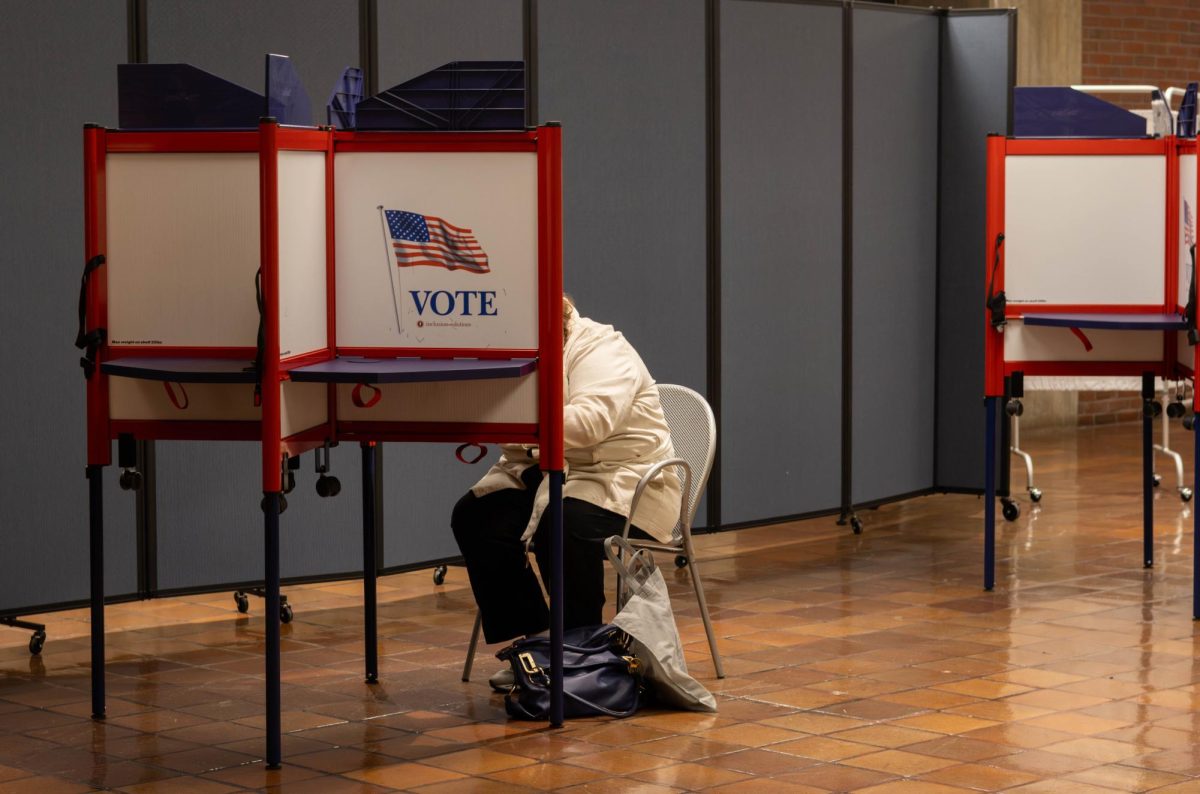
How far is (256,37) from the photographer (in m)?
5.36

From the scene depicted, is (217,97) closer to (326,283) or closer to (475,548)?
(326,283)

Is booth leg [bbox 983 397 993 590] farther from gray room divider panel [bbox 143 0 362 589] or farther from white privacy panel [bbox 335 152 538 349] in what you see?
white privacy panel [bbox 335 152 538 349]

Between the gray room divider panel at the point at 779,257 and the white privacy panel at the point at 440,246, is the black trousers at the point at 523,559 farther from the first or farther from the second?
the gray room divider panel at the point at 779,257

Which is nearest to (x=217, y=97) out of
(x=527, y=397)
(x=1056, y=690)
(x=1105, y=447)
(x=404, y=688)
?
(x=527, y=397)

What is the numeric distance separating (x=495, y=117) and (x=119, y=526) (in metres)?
2.02

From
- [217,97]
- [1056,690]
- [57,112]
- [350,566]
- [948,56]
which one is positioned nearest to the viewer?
[217,97]

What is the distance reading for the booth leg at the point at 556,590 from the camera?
4.05 m

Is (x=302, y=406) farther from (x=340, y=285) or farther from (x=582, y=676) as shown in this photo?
(x=582, y=676)

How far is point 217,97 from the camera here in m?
3.95

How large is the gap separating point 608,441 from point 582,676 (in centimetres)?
65

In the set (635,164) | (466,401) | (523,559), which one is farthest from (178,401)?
(635,164)

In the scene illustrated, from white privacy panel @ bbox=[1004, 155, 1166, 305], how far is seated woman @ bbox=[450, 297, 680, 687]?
169 centimetres

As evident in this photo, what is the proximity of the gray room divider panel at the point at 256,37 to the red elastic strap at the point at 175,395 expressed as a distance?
137cm

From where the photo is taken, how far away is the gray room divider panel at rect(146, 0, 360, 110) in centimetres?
520
